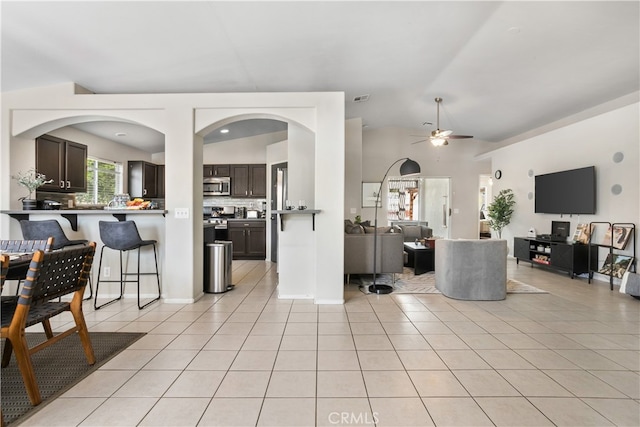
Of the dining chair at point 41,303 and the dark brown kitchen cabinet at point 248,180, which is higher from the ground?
the dark brown kitchen cabinet at point 248,180

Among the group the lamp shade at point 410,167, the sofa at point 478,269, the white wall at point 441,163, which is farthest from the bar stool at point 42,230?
the white wall at point 441,163

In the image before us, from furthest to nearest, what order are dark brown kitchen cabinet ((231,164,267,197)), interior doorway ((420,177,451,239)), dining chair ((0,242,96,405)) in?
interior doorway ((420,177,451,239)), dark brown kitchen cabinet ((231,164,267,197)), dining chair ((0,242,96,405))

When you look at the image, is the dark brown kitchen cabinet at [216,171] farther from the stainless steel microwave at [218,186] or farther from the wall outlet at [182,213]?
the wall outlet at [182,213]

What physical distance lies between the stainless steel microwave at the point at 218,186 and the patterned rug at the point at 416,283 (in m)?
3.95

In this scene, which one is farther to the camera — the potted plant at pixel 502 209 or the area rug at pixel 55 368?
the potted plant at pixel 502 209

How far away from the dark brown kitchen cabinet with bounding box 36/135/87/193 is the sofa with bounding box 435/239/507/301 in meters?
5.55

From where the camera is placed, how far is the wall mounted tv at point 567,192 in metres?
5.04

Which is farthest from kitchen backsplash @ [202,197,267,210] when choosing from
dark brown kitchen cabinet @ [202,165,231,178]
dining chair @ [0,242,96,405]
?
dining chair @ [0,242,96,405]

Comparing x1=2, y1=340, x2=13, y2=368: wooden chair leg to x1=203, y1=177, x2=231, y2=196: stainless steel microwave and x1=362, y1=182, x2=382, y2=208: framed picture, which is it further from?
x1=362, y1=182, x2=382, y2=208: framed picture

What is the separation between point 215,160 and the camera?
24.5ft

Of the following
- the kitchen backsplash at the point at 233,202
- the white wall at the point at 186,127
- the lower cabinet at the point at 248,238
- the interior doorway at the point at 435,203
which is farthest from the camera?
the interior doorway at the point at 435,203
